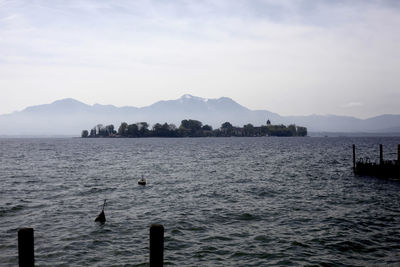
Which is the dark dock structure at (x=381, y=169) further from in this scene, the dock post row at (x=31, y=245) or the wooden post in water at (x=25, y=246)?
the wooden post in water at (x=25, y=246)

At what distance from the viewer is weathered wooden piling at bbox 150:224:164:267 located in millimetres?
9406

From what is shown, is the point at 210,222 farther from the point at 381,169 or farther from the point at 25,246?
the point at 381,169

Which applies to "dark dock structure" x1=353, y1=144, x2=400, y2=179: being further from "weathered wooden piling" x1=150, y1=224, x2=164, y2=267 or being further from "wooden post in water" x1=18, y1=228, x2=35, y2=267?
"wooden post in water" x1=18, y1=228, x2=35, y2=267

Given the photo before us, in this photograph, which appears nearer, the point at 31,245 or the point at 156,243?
the point at 156,243

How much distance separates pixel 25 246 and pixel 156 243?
12.2ft

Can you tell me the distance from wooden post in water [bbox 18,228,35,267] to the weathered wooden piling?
11.2 ft

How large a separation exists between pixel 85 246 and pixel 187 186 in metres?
21.5

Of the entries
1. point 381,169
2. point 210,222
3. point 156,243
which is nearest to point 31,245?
point 156,243

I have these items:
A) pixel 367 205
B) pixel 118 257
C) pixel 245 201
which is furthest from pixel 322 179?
pixel 118 257

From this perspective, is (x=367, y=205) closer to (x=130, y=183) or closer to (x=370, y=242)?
(x=370, y=242)

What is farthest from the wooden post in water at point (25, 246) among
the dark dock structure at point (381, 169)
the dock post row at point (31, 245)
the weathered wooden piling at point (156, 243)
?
the dark dock structure at point (381, 169)

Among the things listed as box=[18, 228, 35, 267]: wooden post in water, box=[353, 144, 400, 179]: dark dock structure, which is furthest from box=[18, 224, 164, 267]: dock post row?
box=[353, 144, 400, 179]: dark dock structure

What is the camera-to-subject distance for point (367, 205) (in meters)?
29.0

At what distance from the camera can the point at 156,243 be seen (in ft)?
31.3
